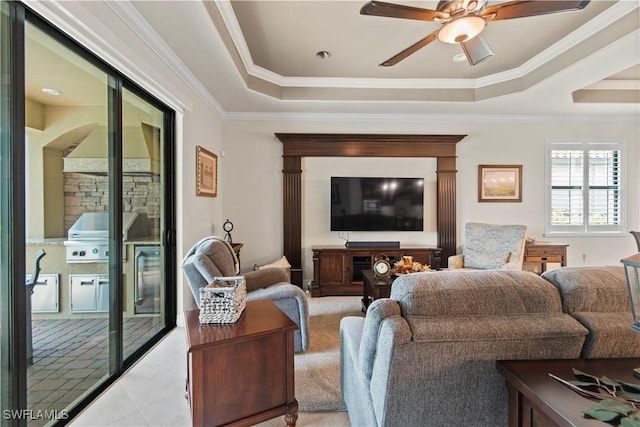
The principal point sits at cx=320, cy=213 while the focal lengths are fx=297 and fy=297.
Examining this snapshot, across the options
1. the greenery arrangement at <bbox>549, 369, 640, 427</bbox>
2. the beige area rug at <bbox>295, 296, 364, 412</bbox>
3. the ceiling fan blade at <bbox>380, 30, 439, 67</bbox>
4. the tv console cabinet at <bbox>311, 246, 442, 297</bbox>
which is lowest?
the beige area rug at <bbox>295, 296, 364, 412</bbox>

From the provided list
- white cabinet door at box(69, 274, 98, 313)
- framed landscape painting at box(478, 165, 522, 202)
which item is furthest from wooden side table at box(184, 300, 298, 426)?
framed landscape painting at box(478, 165, 522, 202)

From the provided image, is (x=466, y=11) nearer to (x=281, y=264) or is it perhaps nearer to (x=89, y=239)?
(x=89, y=239)

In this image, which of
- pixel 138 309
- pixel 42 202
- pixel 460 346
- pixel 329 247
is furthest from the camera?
pixel 329 247

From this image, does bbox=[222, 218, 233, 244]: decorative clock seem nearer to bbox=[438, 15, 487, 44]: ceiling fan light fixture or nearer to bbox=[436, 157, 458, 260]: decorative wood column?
bbox=[436, 157, 458, 260]: decorative wood column

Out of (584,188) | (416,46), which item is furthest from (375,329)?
(584,188)

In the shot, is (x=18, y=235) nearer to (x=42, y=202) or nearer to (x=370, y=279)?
(x=42, y=202)

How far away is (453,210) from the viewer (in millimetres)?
4453

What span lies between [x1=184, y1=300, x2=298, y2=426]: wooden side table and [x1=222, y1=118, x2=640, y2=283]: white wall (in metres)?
2.98

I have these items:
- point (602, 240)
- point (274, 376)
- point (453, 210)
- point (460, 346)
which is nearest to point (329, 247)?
point (453, 210)

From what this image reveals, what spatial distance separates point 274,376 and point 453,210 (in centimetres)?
384

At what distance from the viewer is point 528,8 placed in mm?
1894

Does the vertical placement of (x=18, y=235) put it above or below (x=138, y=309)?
above

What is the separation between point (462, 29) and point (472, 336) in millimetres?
2027

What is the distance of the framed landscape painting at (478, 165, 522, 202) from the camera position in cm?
451
